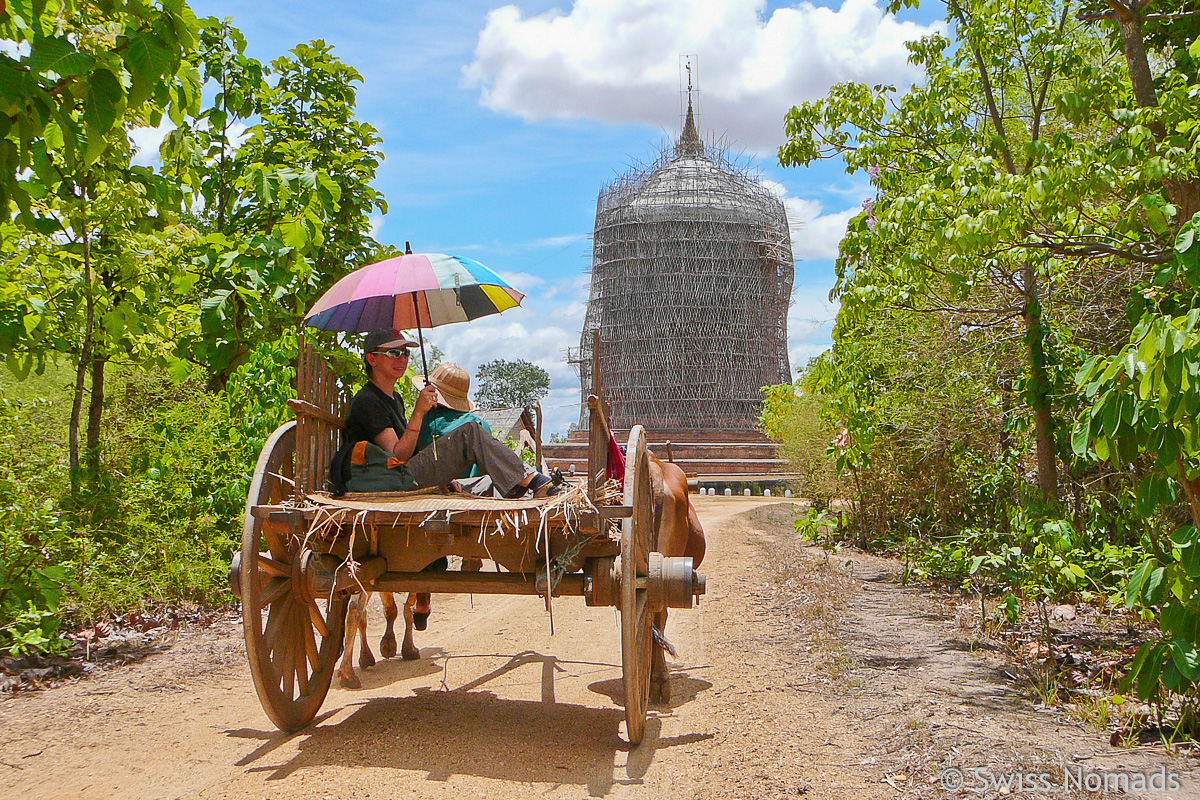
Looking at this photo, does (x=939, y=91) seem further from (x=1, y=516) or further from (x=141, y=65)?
(x=1, y=516)

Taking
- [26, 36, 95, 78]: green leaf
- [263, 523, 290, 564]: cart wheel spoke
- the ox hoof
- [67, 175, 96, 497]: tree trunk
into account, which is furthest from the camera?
[67, 175, 96, 497]: tree trunk

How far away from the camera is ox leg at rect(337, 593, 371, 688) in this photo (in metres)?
4.58

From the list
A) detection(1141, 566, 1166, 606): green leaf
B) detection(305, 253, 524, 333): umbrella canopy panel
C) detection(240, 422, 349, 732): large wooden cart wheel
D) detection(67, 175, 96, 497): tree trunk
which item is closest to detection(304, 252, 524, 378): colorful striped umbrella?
detection(305, 253, 524, 333): umbrella canopy panel

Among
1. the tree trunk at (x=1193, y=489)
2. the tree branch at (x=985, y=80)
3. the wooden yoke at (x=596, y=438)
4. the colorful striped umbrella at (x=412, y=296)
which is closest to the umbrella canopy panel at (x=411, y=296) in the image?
the colorful striped umbrella at (x=412, y=296)

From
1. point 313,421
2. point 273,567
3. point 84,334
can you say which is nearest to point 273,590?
point 273,567

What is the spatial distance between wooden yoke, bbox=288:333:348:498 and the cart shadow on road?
1.24 meters

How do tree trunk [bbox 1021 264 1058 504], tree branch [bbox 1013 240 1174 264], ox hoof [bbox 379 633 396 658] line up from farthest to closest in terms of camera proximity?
tree trunk [bbox 1021 264 1058 504]
ox hoof [bbox 379 633 396 658]
tree branch [bbox 1013 240 1174 264]

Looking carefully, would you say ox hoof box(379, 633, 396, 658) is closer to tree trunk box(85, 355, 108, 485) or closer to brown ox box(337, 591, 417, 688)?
brown ox box(337, 591, 417, 688)

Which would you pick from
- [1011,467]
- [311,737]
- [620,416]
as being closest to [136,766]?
[311,737]

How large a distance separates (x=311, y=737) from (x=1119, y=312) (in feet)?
22.6

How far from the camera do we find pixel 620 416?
50.6 metres

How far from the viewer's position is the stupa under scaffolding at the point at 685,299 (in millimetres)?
49281

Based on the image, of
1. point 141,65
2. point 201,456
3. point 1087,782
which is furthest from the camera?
point 201,456

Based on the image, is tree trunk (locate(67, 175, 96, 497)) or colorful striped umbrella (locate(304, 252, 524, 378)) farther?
tree trunk (locate(67, 175, 96, 497))
